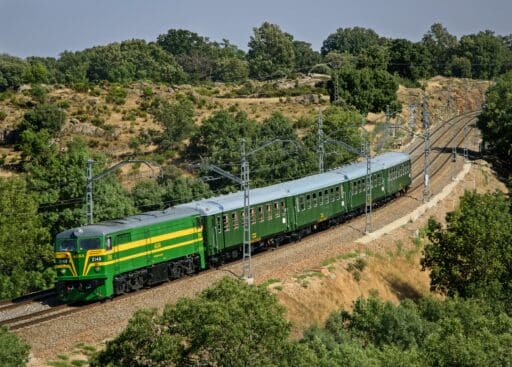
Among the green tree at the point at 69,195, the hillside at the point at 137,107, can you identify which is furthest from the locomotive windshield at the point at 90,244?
the hillside at the point at 137,107

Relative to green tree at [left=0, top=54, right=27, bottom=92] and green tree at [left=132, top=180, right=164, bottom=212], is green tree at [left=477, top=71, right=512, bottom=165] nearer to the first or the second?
green tree at [left=132, top=180, right=164, bottom=212]

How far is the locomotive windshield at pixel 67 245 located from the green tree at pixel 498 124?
6706 cm

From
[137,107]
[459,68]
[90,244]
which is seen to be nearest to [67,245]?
[90,244]

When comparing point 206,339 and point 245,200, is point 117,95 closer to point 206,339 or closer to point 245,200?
point 245,200

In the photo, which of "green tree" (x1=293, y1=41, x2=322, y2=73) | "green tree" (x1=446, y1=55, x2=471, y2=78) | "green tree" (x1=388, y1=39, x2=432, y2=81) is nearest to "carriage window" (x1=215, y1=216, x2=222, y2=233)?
"green tree" (x1=388, y1=39, x2=432, y2=81)

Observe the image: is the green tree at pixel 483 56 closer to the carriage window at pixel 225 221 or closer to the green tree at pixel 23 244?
the green tree at pixel 23 244

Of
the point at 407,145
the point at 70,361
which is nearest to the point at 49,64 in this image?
the point at 407,145

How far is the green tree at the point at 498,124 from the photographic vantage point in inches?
3514

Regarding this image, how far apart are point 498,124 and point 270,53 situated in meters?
95.1

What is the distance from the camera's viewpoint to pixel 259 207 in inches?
1633

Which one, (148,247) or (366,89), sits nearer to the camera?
(148,247)

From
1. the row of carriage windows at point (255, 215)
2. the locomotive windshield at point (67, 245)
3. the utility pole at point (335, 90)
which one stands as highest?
the utility pole at point (335, 90)

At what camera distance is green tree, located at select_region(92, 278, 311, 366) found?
844 inches

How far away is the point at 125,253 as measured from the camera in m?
32.2
